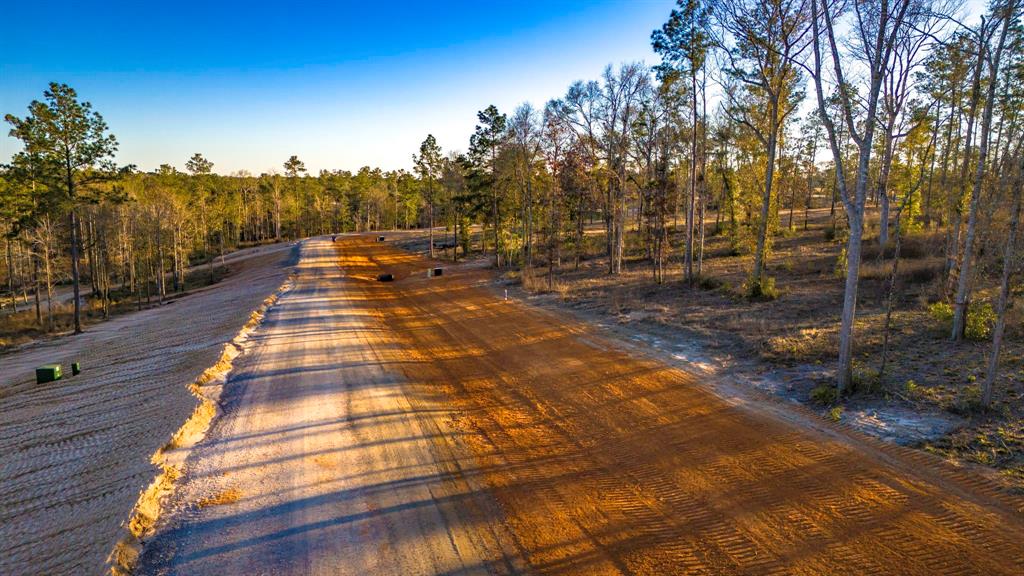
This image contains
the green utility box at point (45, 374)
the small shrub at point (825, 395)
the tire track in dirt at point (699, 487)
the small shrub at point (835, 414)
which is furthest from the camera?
the green utility box at point (45, 374)

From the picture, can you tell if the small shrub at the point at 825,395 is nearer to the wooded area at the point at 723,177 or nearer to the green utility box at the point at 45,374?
the wooded area at the point at 723,177

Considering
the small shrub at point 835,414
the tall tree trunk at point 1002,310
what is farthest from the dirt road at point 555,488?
the tall tree trunk at point 1002,310

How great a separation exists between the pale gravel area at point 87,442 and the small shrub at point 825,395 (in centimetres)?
1112

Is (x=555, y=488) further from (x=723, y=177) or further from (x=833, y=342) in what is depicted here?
(x=723, y=177)

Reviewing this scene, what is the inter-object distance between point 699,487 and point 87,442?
33.7 feet

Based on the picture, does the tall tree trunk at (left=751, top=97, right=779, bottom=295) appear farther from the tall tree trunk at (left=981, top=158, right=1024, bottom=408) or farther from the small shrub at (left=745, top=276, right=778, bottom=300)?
the tall tree trunk at (left=981, top=158, right=1024, bottom=408)

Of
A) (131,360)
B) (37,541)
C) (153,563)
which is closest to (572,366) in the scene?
(153,563)

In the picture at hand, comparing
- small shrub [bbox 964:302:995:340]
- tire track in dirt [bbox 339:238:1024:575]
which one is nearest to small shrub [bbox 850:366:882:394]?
tire track in dirt [bbox 339:238:1024:575]

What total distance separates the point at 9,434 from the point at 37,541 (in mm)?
6513

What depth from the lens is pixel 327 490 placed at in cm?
659

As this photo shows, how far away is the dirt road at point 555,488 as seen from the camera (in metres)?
5.21

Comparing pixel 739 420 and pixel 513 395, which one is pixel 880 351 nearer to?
pixel 739 420

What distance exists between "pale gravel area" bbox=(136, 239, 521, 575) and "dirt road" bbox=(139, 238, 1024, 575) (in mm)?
30

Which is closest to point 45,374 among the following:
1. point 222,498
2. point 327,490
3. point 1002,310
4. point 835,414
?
point 222,498
